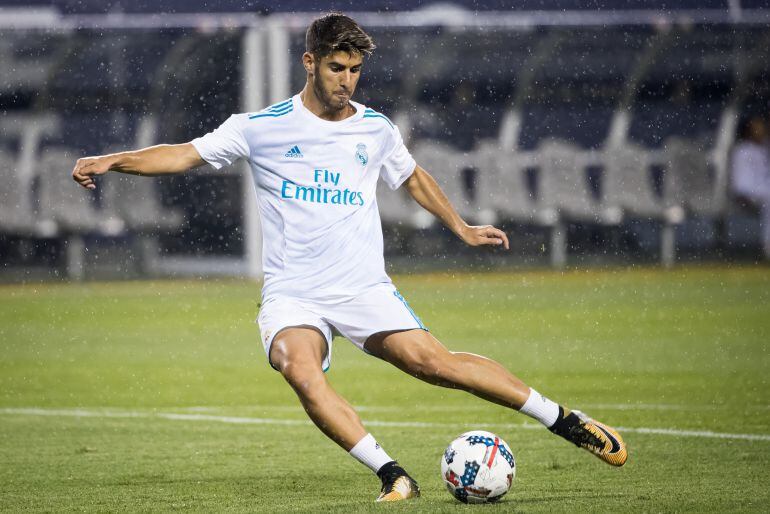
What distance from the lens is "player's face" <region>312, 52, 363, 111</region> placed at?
5773 millimetres

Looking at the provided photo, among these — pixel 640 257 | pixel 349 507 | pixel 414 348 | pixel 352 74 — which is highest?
pixel 352 74

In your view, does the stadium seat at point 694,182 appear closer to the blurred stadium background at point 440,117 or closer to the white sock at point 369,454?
the blurred stadium background at point 440,117

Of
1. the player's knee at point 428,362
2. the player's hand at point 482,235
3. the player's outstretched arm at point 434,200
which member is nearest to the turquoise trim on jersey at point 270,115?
the player's outstretched arm at point 434,200

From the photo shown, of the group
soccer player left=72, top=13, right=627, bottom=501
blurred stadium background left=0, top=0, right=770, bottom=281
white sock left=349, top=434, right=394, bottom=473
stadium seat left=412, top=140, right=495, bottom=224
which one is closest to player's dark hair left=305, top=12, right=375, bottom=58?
soccer player left=72, top=13, right=627, bottom=501

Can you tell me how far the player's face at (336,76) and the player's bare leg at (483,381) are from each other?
98 centimetres

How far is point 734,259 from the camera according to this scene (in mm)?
20578

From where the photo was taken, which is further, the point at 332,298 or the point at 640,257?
the point at 640,257

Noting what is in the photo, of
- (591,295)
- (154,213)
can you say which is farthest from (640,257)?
(154,213)

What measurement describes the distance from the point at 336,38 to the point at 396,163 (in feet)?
2.35

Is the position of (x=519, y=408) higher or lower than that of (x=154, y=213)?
higher

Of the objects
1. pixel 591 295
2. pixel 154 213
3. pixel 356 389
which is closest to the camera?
pixel 356 389

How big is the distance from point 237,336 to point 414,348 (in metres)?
8.28

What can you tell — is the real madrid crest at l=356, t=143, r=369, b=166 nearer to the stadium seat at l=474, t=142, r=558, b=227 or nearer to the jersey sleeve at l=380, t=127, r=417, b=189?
the jersey sleeve at l=380, t=127, r=417, b=189

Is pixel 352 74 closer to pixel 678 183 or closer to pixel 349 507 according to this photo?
pixel 349 507
